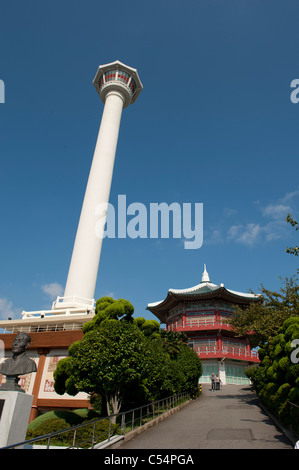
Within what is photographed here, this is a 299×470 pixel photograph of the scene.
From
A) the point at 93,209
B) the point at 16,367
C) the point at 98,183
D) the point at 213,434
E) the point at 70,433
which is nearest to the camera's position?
the point at 16,367

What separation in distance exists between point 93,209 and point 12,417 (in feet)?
88.4

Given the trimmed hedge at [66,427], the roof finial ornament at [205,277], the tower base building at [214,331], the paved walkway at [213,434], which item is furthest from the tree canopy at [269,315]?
the roof finial ornament at [205,277]

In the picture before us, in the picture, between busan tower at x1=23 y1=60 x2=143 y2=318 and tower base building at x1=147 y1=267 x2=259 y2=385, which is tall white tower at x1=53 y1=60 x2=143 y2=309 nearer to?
busan tower at x1=23 y1=60 x2=143 y2=318

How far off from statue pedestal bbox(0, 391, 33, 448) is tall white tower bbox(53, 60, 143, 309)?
19.6 metres

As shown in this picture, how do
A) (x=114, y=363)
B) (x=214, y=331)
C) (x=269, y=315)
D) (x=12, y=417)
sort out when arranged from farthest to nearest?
(x=214, y=331)
(x=269, y=315)
(x=114, y=363)
(x=12, y=417)

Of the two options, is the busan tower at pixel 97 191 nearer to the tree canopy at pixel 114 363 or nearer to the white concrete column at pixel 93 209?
the white concrete column at pixel 93 209

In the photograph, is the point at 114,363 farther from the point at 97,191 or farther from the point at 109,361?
the point at 97,191

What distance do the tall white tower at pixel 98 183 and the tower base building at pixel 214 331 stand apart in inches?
646

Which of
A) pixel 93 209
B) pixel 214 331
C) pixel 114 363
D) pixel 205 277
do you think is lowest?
pixel 114 363

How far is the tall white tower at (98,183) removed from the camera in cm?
2959

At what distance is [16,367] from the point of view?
27.4ft

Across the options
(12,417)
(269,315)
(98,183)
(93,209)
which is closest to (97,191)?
(98,183)

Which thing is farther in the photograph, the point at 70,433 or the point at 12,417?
the point at 70,433

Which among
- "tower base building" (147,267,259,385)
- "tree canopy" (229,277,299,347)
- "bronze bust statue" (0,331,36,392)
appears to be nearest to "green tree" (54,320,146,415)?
"bronze bust statue" (0,331,36,392)
